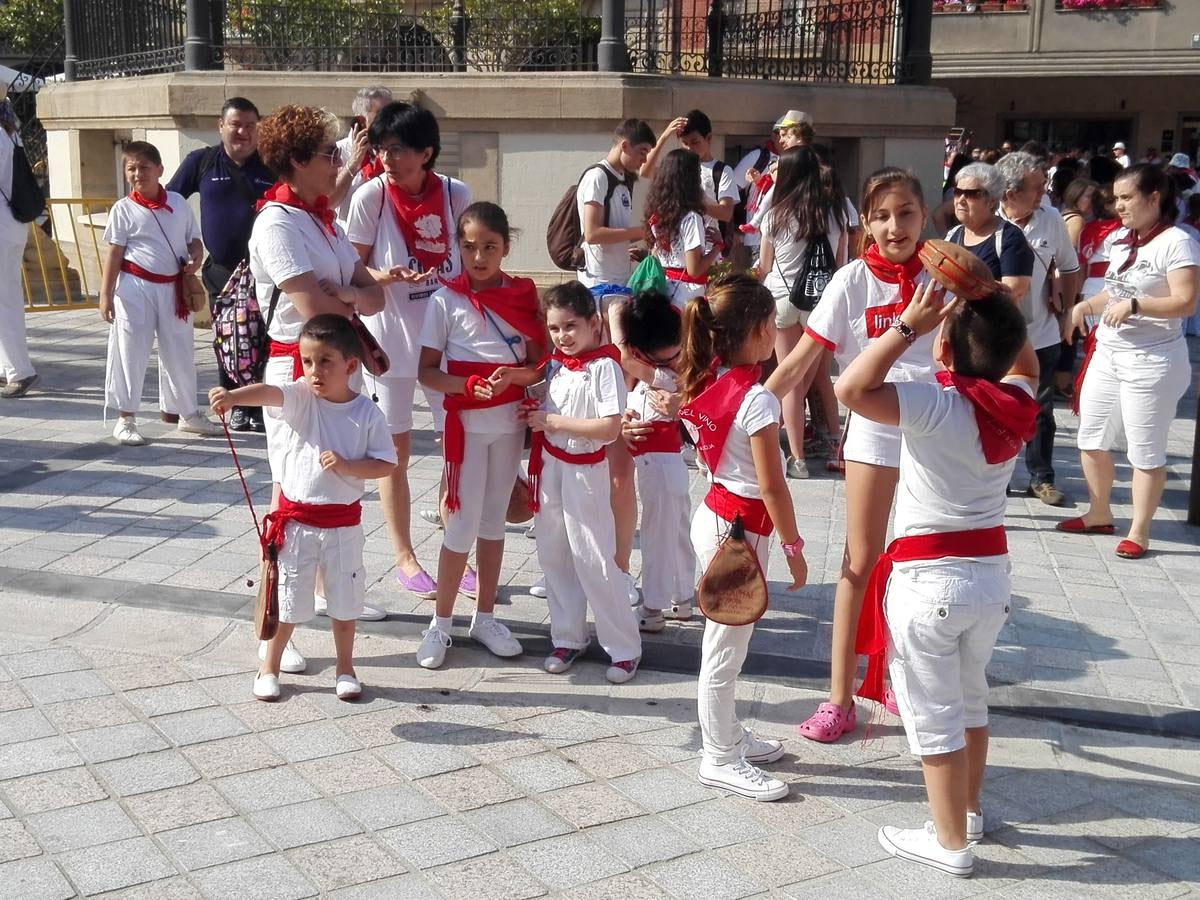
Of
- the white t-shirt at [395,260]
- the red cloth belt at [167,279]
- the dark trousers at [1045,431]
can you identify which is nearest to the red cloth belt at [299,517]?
the white t-shirt at [395,260]

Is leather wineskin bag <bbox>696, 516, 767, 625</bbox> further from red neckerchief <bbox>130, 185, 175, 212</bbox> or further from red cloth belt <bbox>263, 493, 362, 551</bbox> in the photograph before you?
red neckerchief <bbox>130, 185, 175, 212</bbox>

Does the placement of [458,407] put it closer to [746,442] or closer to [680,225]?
[746,442]

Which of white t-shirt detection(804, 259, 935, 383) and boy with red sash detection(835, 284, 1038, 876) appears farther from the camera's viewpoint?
white t-shirt detection(804, 259, 935, 383)

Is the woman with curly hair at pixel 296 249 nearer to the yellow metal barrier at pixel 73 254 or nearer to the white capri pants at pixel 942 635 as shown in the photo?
the white capri pants at pixel 942 635

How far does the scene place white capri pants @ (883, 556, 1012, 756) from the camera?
356cm

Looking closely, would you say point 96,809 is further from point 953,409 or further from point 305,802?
point 953,409

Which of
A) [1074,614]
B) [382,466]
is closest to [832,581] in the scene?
[1074,614]

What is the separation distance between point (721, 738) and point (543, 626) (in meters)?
1.51

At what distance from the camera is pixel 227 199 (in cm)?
819

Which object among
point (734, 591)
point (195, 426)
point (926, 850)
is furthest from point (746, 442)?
point (195, 426)

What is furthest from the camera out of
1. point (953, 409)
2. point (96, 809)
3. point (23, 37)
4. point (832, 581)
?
point (23, 37)

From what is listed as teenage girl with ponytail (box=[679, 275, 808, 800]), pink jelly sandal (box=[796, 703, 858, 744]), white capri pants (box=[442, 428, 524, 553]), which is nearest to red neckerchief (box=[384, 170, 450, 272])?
white capri pants (box=[442, 428, 524, 553])

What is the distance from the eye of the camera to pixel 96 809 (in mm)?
3914

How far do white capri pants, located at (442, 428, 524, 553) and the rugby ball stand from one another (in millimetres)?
2153
